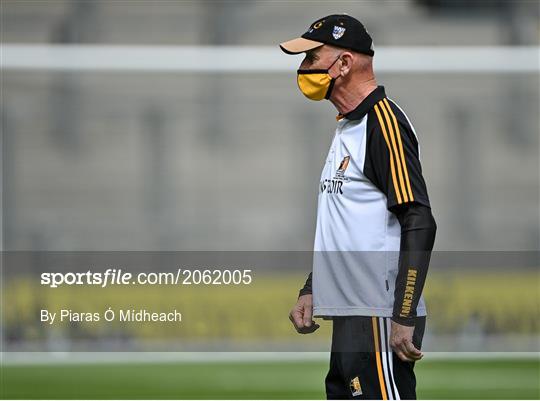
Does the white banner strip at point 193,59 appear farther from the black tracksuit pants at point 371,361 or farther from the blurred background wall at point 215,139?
the black tracksuit pants at point 371,361

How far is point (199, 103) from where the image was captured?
778 cm

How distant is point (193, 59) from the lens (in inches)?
312

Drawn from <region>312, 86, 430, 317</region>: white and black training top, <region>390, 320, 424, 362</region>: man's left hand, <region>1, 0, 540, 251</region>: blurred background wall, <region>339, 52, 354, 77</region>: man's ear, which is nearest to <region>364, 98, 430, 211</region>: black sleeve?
<region>312, 86, 430, 317</region>: white and black training top

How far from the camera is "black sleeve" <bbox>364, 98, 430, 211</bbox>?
266 centimetres

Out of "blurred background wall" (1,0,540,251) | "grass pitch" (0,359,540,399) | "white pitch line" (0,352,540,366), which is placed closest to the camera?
"grass pitch" (0,359,540,399)

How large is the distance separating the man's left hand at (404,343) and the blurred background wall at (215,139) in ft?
15.3

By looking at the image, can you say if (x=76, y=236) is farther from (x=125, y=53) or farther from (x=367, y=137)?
(x=367, y=137)

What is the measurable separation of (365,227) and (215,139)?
490 cm

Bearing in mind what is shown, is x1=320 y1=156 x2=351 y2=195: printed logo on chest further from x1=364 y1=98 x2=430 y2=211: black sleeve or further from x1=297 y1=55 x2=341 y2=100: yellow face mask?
x1=297 y1=55 x2=341 y2=100: yellow face mask

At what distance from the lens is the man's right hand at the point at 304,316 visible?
9.65 feet

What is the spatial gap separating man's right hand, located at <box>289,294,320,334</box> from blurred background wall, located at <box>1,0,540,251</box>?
171 inches

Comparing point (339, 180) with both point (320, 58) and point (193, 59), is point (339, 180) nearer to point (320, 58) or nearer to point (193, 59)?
point (320, 58)

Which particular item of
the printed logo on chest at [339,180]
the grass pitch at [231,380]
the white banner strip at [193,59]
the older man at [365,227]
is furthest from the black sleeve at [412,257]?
the white banner strip at [193,59]

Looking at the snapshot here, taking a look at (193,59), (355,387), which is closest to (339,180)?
(355,387)
